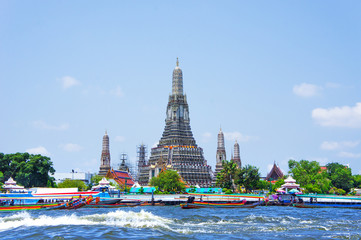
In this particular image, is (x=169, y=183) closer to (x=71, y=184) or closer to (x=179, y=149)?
(x=71, y=184)

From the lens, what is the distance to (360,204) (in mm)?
65125

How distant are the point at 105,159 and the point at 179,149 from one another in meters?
25.6

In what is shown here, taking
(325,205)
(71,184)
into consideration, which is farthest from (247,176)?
(71,184)

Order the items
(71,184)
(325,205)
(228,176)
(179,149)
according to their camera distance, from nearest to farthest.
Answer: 1. (325,205)
2. (228,176)
3. (71,184)
4. (179,149)

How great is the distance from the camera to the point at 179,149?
11600cm

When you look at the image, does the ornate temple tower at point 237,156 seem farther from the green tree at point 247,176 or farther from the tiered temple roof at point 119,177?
the green tree at point 247,176

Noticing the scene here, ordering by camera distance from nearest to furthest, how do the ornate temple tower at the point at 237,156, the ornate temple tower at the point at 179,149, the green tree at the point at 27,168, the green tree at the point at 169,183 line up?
the green tree at the point at 27,168 < the green tree at the point at 169,183 < the ornate temple tower at the point at 179,149 < the ornate temple tower at the point at 237,156

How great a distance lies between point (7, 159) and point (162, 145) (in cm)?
4340

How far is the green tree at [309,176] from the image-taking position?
8531 centimetres

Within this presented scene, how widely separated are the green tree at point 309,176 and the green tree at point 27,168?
4745cm

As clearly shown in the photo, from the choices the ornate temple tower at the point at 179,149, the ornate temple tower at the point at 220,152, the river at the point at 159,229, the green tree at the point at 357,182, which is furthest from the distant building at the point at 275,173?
the river at the point at 159,229

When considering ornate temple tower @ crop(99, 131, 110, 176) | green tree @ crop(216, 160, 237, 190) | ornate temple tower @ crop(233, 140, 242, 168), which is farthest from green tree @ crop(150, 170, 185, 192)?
ornate temple tower @ crop(233, 140, 242, 168)

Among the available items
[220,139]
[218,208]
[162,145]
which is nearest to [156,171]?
[162,145]

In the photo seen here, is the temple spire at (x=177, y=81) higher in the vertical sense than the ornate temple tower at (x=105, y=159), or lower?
higher
